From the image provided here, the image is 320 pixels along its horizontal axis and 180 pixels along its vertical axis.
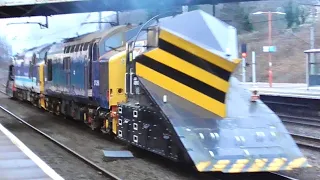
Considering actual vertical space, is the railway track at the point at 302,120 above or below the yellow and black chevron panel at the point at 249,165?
below

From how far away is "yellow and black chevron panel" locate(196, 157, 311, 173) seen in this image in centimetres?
786

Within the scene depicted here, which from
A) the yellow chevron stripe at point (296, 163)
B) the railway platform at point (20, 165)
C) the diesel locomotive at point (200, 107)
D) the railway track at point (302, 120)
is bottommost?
the railway track at point (302, 120)

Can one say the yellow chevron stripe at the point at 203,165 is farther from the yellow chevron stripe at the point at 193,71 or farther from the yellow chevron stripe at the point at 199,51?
the yellow chevron stripe at the point at 199,51

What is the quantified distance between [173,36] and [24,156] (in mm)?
3643

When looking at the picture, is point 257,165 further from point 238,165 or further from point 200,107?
point 200,107

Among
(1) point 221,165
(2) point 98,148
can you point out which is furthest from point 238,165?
(2) point 98,148

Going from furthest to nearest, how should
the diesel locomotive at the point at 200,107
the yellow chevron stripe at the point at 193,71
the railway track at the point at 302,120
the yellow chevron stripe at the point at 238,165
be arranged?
the railway track at the point at 302,120 → the yellow chevron stripe at the point at 193,71 → the diesel locomotive at the point at 200,107 → the yellow chevron stripe at the point at 238,165

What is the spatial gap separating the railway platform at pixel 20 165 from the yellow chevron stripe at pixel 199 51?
2.92 m

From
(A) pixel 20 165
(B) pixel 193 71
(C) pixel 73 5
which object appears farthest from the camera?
(C) pixel 73 5

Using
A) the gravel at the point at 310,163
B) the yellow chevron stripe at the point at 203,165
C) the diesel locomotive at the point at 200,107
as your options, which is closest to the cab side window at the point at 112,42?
the diesel locomotive at the point at 200,107

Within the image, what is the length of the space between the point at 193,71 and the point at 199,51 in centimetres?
43

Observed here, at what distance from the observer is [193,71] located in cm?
880

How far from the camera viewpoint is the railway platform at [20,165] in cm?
778

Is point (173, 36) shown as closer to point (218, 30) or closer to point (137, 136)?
point (218, 30)
